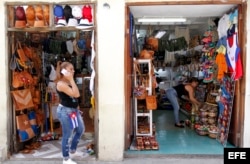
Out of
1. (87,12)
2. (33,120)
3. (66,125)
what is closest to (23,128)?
(33,120)

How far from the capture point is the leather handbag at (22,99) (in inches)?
190

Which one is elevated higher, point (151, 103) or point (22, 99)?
point (22, 99)

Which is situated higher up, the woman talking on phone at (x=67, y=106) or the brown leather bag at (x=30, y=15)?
the brown leather bag at (x=30, y=15)

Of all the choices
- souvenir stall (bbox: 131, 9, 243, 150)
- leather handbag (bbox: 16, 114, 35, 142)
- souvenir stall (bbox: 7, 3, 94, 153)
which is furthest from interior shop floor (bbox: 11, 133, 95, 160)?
souvenir stall (bbox: 131, 9, 243, 150)

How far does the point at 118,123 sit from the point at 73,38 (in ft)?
10.1

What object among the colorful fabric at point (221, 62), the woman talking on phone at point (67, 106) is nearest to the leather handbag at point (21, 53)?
the woman talking on phone at point (67, 106)

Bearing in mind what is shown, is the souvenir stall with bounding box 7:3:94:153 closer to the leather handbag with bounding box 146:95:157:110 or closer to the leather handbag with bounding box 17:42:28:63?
the leather handbag with bounding box 17:42:28:63

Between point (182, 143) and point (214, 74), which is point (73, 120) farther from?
point (214, 74)

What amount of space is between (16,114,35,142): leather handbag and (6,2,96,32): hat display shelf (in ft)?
5.18

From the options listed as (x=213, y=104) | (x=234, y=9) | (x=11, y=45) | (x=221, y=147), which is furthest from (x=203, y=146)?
(x=11, y=45)

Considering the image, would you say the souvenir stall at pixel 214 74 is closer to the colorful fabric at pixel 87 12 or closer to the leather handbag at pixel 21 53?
the colorful fabric at pixel 87 12

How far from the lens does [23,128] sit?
16.6 feet

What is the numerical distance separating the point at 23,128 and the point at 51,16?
206 cm

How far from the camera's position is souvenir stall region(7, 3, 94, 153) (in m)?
4.63
